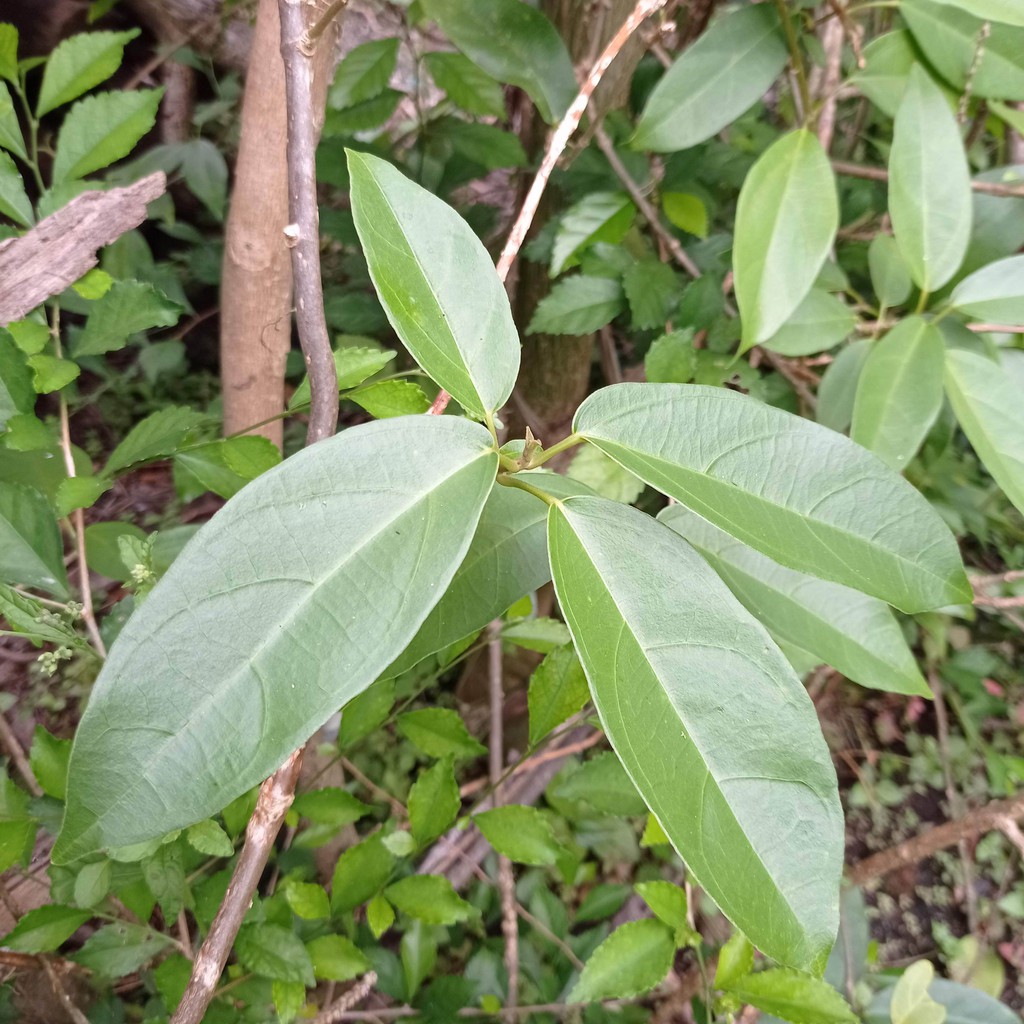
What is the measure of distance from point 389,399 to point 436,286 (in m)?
0.17

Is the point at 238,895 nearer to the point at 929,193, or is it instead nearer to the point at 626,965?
the point at 626,965

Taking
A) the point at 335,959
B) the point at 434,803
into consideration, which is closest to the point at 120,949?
the point at 335,959

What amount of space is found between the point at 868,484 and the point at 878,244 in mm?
648

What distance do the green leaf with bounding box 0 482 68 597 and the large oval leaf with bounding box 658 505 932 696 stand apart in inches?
19.4


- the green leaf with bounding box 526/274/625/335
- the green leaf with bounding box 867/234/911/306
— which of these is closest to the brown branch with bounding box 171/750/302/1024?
the green leaf with bounding box 526/274/625/335

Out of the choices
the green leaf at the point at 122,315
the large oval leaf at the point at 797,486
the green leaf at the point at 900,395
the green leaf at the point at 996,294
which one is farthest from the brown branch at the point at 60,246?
the green leaf at the point at 996,294

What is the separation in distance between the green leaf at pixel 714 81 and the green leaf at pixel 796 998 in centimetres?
86

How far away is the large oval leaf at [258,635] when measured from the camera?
0.95 feet

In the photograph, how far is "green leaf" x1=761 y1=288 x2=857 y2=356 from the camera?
82 cm

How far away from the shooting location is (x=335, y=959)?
0.71 metres

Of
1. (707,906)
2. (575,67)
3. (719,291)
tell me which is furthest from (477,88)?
(707,906)

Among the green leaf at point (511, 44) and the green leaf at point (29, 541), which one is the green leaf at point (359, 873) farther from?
the green leaf at point (511, 44)

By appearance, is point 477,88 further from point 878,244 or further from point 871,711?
point 871,711

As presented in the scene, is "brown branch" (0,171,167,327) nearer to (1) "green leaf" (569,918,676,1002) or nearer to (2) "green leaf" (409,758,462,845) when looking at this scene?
(2) "green leaf" (409,758,462,845)
